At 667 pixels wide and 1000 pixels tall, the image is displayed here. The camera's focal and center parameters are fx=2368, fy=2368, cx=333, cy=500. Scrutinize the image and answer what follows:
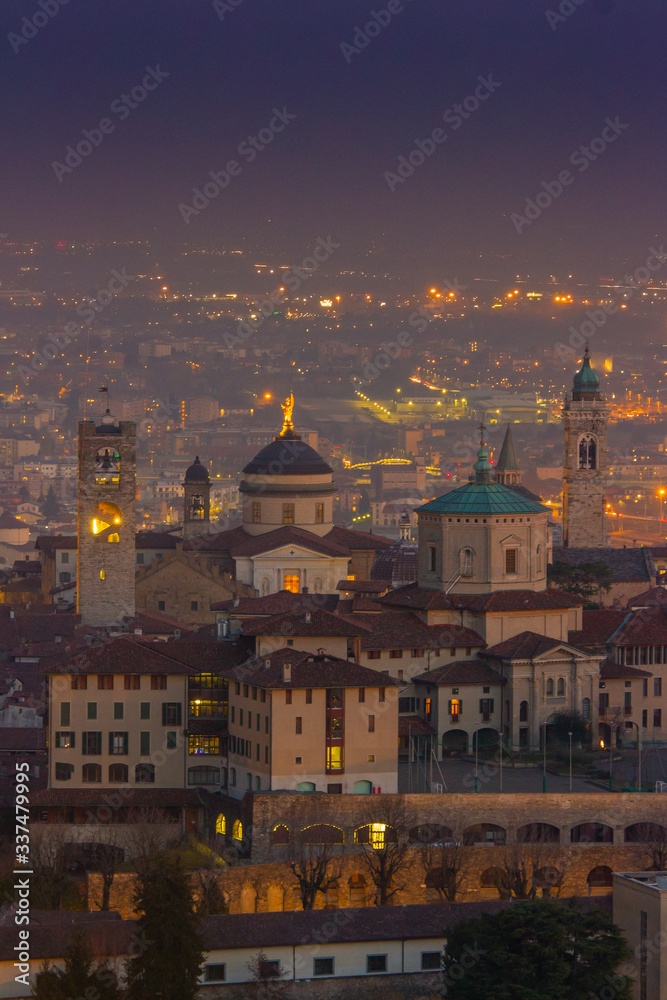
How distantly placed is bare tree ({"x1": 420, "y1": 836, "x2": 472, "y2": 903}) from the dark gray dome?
34.8 meters

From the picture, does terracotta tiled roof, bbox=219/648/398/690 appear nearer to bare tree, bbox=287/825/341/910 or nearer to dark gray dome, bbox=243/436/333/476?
bare tree, bbox=287/825/341/910

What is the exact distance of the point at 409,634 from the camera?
210 feet

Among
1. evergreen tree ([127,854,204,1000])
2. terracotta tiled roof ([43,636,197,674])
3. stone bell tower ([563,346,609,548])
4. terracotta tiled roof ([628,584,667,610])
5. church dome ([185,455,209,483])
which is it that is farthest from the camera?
stone bell tower ([563,346,609,548])

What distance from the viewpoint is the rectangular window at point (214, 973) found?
4709 cm

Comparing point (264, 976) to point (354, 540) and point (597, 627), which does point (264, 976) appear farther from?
point (354, 540)

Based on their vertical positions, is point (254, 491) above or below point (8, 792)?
above

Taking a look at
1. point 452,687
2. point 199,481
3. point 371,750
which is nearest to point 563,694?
point 452,687

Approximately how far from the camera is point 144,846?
5250 centimetres

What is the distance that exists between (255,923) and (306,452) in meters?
41.1

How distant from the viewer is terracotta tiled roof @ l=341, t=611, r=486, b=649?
63.1 metres

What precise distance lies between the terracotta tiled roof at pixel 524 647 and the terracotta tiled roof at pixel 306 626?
3889 mm

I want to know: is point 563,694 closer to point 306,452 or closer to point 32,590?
point 306,452

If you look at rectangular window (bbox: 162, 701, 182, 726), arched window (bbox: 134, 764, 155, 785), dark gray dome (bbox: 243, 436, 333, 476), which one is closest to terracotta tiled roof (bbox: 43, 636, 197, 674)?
rectangular window (bbox: 162, 701, 182, 726)

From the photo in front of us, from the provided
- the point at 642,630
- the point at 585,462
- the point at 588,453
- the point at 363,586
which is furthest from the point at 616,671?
the point at 588,453
